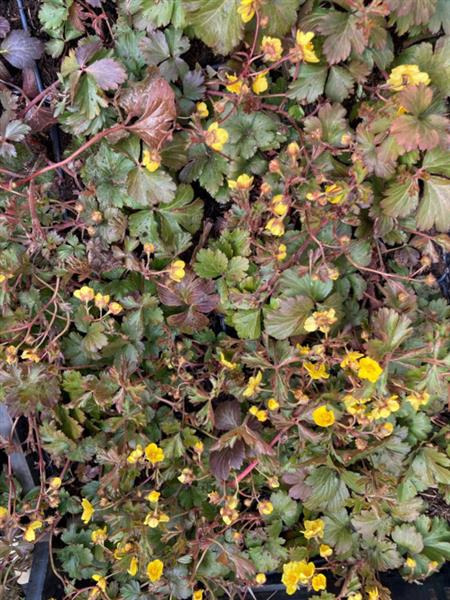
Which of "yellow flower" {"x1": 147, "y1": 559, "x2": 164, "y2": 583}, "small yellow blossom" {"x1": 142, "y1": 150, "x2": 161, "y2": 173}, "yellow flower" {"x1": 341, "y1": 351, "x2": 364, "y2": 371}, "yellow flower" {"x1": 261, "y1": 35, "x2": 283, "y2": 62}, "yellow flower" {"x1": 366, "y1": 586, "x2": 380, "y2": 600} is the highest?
"yellow flower" {"x1": 261, "y1": 35, "x2": 283, "y2": 62}

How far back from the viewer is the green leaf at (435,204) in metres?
1.19

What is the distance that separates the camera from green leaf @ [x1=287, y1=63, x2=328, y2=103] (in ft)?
3.91

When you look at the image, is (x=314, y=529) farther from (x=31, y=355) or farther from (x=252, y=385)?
(x=31, y=355)

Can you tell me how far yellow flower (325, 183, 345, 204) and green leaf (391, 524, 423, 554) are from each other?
963 mm

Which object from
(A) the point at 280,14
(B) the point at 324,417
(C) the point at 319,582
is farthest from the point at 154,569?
(A) the point at 280,14

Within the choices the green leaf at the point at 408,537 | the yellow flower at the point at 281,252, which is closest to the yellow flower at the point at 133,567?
the green leaf at the point at 408,537

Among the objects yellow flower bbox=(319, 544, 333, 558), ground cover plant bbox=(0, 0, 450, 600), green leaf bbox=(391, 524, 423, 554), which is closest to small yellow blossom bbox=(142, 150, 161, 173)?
ground cover plant bbox=(0, 0, 450, 600)

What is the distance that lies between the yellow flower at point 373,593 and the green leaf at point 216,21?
4.66ft

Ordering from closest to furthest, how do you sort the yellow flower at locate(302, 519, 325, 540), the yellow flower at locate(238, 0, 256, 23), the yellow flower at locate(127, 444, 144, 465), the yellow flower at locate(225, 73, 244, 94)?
the yellow flower at locate(238, 0, 256, 23)
the yellow flower at locate(225, 73, 244, 94)
the yellow flower at locate(127, 444, 144, 465)
the yellow flower at locate(302, 519, 325, 540)

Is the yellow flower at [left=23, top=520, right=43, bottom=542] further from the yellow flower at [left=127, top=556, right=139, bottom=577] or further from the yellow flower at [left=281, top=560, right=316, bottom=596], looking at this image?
the yellow flower at [left=281, top=560, right=316, bottom=596]

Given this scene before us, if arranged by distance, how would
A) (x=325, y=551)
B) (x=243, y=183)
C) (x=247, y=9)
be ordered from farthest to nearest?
(x=325, y=551) < (x=243, y=183) < (x=247, y=9)

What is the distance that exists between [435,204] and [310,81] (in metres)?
0.43

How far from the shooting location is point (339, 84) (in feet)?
3.94

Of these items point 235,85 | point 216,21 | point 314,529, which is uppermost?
point 216,21
